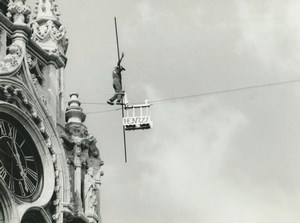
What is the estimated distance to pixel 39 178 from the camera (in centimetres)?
3244

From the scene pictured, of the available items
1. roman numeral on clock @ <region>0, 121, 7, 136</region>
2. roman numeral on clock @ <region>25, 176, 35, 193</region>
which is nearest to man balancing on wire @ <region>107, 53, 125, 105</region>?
roman numeral on clock @ <region>25, 176, 35, 193</region>

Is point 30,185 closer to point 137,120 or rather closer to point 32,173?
point 32,173

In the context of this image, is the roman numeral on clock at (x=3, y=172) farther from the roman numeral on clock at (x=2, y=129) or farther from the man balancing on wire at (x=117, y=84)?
the man balancing on wire at (x=117, y=84)

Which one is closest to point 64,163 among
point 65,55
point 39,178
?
point 39,178

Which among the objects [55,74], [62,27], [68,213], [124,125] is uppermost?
[62,27]

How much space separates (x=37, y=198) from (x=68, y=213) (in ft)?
4.78

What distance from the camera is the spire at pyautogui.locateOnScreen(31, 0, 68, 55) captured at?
36781 millimetres

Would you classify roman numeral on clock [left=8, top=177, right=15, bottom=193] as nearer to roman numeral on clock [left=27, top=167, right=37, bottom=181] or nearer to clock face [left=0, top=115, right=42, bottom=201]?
clock face [left=0, top=115, right=42, bottom=201]

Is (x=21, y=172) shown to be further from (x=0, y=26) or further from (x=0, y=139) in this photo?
(x=0, y=26)

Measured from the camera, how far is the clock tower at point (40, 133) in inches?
1233

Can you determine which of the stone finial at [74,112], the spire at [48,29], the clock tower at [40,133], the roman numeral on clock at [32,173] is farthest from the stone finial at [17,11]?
the roman numeral on clock at [32,173]

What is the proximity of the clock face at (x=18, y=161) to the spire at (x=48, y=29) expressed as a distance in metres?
5.14

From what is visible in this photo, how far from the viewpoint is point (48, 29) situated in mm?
36938

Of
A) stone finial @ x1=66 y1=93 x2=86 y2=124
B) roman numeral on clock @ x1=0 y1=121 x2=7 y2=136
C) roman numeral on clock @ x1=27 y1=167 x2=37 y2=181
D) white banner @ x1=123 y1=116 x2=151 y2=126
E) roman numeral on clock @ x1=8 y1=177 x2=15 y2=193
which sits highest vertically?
stone finial @ x1=66 y1=93 x2=86 y2=124
